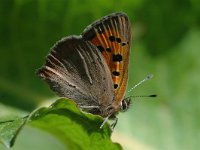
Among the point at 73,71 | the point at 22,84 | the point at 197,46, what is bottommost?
the point at 197,46

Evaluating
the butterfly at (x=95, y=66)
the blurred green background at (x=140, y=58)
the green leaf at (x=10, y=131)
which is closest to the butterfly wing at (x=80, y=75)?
the butterfly at (x=95, y=66)

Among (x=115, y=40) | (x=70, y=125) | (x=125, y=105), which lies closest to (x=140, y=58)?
(x=125, y=105)

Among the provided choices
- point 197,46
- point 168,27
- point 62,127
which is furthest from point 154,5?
point 62,127

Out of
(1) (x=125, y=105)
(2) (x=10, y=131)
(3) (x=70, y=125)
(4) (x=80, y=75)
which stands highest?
(2) (x=10, y=131)

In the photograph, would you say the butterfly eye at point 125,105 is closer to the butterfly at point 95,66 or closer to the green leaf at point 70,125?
the butterfly at point 95,66

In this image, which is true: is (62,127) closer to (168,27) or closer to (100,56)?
(100,56)

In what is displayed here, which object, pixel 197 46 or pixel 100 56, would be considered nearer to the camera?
pixel 100 56

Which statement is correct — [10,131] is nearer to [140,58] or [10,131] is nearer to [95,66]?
[95,66]
